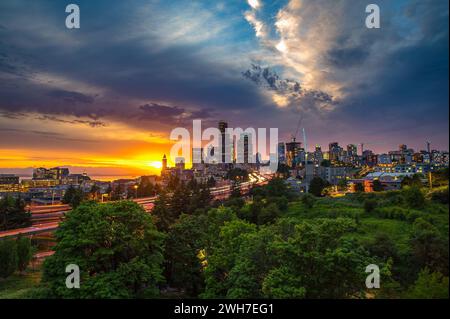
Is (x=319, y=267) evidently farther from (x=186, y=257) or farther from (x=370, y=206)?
(x=370, y=206)

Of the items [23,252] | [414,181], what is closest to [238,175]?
[414,181]

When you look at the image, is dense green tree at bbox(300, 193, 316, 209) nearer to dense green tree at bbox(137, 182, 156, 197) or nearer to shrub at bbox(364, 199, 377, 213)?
shrub at bbox(364, 199, 377, 213)

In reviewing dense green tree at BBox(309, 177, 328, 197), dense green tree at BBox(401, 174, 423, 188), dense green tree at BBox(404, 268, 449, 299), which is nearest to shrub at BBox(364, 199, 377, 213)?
dense green tree at BBox(401, 174, 423, 188)

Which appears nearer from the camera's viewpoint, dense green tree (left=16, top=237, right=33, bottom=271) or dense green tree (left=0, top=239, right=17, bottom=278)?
dense green tree (left=0, top=239, right=17, bottom=278)

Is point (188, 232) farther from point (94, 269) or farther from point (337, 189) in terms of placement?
point (337, 189)
